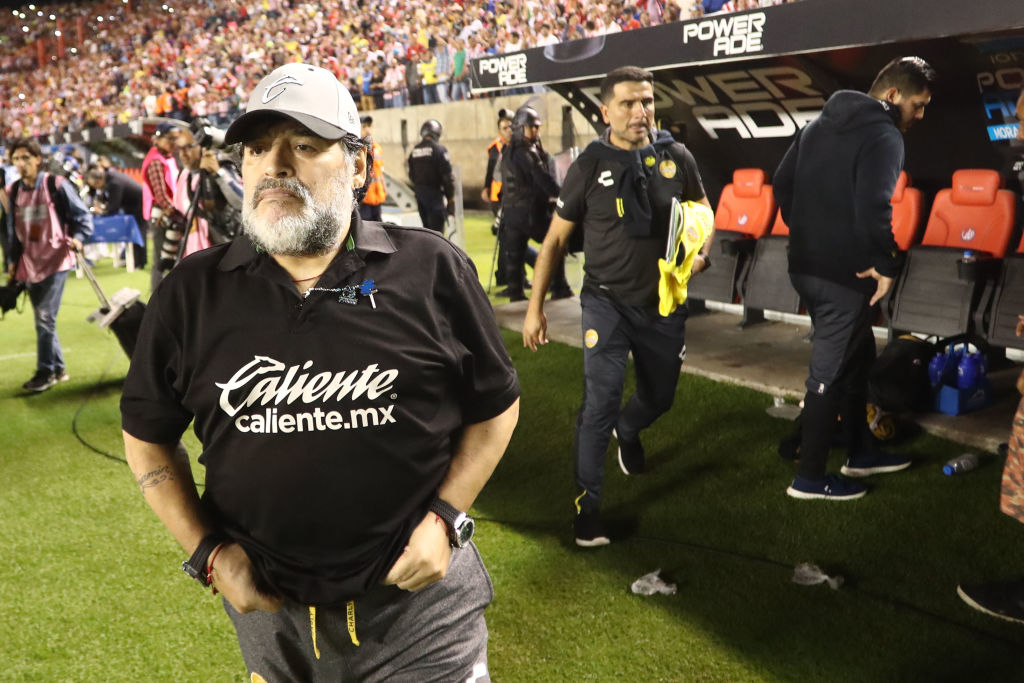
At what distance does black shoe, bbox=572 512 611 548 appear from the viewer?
4414mm

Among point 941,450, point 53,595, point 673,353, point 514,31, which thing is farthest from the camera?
point 514,31

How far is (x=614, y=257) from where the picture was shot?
14.4ft

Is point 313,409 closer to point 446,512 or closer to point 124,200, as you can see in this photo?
point 446,512

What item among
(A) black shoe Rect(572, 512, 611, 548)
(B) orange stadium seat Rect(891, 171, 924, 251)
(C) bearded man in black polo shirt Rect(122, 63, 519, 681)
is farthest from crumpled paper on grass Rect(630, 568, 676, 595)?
(B) orange stadium seat Rect(891, 171, 924, 251)

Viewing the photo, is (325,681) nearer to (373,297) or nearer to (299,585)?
(299,585)

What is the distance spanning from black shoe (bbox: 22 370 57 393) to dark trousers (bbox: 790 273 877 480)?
6.23 m

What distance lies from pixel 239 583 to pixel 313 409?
0.37 meters

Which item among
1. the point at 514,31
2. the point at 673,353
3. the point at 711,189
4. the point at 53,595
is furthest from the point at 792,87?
the point at 514,31

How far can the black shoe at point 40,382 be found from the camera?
7812mm

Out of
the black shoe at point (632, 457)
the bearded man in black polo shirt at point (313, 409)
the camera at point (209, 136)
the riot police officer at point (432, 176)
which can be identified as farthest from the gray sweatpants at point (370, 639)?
the riot police officer at point (432, 176)

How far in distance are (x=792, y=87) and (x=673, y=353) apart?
→ 3781mm

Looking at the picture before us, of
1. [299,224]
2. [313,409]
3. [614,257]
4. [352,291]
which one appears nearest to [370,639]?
[313,409]

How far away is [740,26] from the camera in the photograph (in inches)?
246

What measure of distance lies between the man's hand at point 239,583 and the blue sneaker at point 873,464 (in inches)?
160
